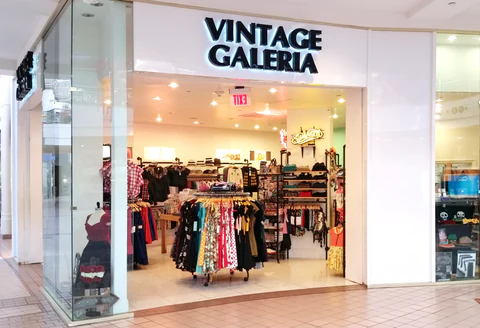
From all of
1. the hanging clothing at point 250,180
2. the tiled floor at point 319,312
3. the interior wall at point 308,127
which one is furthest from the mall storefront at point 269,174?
the hanging clothing at point 250,180

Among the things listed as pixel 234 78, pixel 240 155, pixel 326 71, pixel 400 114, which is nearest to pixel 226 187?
pixel 234 78

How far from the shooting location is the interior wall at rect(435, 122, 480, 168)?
20.4 feet

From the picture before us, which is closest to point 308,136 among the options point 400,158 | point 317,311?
point 400,158

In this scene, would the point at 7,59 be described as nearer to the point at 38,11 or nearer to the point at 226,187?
the point at 38,11

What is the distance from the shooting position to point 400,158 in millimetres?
6008

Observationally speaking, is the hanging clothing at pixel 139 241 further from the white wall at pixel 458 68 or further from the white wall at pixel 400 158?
the white wall at pixel 458 68

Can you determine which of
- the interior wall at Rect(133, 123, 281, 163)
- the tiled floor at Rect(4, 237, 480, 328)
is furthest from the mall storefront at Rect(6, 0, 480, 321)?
the interior wall at Rect(133, 123, 281, 163)

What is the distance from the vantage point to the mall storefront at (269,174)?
15.7 ft

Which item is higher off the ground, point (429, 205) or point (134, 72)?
point (134, 72)

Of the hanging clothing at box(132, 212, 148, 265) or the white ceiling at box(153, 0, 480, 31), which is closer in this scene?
the white ceiling at box(153, 0, 480, 31)

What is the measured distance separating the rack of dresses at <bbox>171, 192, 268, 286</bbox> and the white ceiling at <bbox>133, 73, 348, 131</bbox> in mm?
1626

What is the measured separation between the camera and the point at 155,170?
1243cm

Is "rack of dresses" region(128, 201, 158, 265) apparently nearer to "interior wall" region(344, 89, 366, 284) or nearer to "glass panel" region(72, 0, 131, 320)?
"glass panel" region(72, 0, 131, 320)

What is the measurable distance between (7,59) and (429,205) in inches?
286
